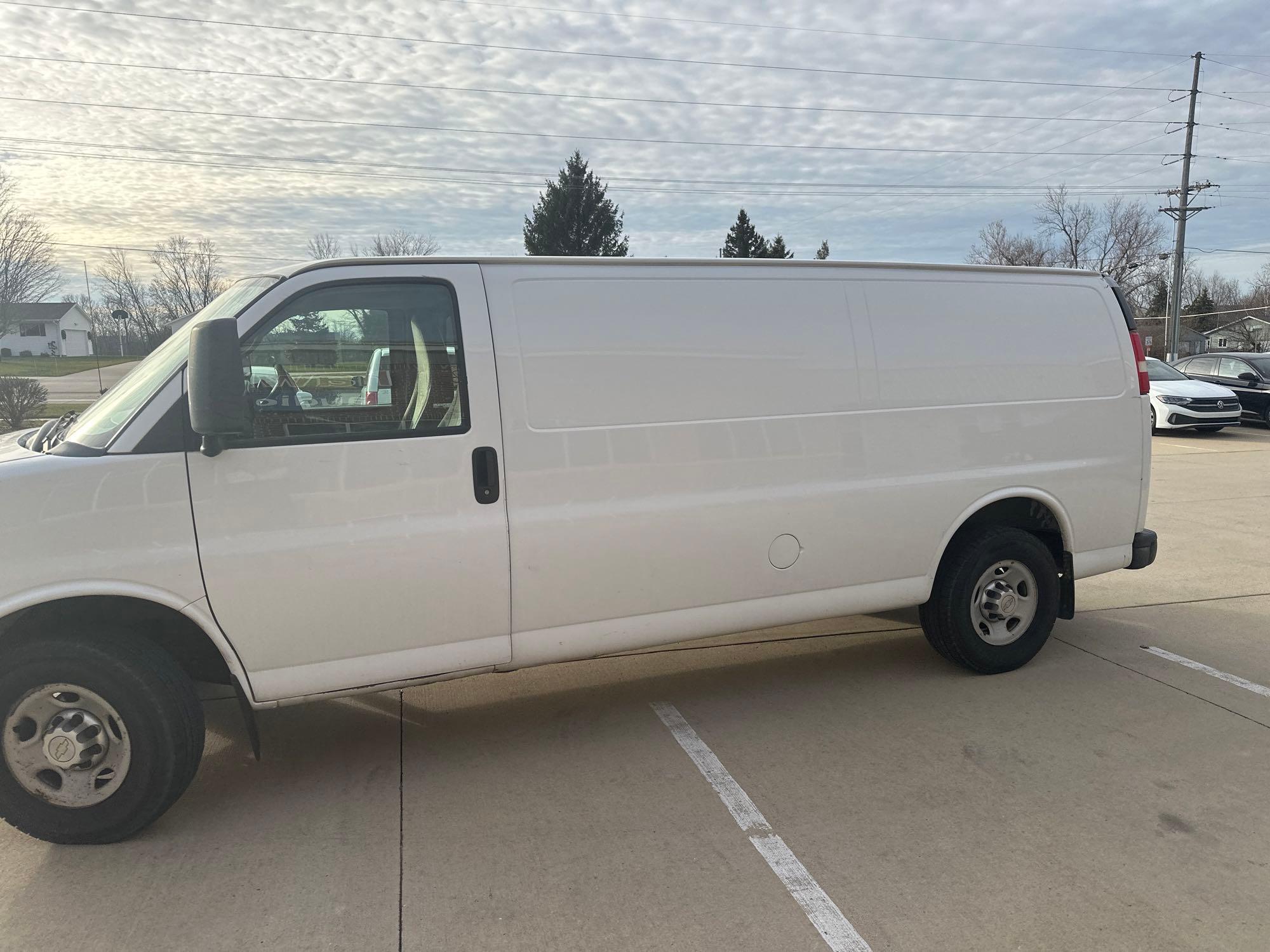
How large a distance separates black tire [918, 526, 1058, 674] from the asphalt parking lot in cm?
17

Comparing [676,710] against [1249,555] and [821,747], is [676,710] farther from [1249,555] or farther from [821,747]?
[1249,555]

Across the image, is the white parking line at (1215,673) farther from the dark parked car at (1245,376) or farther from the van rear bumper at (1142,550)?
the dark parked car at (1245,376)

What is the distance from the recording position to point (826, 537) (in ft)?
13.9

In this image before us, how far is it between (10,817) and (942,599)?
13.9 feet

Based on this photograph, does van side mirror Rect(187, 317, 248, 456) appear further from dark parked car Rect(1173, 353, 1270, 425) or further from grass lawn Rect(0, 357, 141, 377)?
grass lawn Rect(0, 357, 141, 377)

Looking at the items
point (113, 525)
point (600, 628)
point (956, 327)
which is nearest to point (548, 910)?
point (600, 628)

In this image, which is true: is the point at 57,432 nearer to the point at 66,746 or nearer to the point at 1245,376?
the point at 66,746


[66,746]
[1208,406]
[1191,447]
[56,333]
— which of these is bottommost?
[1191,447]

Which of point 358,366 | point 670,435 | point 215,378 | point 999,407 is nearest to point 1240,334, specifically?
point 999,407

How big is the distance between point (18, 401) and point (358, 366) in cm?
1866

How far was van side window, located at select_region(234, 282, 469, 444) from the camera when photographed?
3.34 metres

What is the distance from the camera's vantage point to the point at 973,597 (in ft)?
15.4

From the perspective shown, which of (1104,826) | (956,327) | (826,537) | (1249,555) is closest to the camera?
(1104,826)

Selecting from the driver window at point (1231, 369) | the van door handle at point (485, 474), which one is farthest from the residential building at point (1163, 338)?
the van door handle at point (485, 474)
